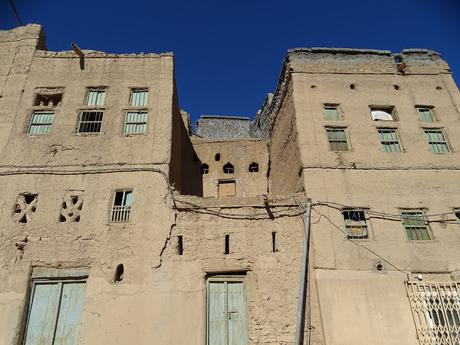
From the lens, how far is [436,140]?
17.0m

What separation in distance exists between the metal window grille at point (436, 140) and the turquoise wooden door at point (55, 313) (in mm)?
13685

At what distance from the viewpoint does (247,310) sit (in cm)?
1312

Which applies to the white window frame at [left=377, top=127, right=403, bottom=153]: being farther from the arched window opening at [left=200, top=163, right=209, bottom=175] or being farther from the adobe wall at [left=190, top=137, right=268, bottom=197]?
the arched window opening at [left=200, top=163, right=209, bottom=175]

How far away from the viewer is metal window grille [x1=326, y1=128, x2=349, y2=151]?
54.2 feet

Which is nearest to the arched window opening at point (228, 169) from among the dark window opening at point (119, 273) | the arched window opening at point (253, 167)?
the arched window opening at point (253, 167)

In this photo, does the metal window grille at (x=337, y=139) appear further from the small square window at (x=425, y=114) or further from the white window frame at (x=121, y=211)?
the white window frame at (x=121, y=211)

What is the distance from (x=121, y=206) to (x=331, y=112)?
9063mm

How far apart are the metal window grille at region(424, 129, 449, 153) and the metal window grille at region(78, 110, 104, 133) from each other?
12.8 meters

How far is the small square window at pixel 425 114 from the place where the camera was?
1758 centimetres

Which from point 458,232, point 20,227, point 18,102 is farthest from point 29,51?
point 458,232

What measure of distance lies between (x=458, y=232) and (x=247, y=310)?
767 centimetres

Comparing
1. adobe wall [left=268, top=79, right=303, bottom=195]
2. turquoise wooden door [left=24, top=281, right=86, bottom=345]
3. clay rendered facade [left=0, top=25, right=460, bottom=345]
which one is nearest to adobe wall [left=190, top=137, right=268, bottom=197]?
adobe wall [left=268, top=79, right=303, bottom=195]

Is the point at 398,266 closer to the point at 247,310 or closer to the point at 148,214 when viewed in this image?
the point at 247,310

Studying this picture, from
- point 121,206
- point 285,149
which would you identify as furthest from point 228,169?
point 121,206
